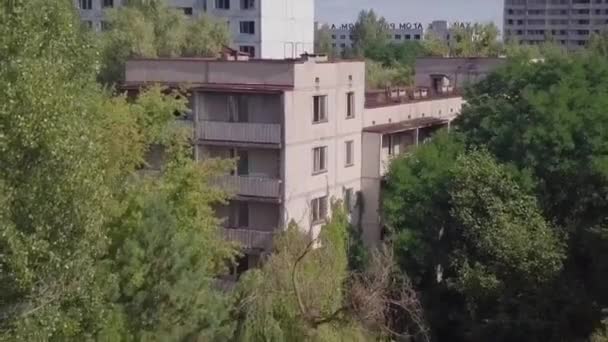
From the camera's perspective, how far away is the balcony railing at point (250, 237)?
29234 millimetres

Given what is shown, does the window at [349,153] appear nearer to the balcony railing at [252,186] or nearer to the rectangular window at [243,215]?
the balcony railing at [252,186]

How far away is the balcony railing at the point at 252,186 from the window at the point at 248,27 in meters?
38.0

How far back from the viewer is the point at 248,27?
66.4m

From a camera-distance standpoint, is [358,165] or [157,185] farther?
[358,165]

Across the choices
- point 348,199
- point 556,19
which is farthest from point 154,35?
point 556,19

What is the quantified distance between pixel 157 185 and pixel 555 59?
13443 millimetres

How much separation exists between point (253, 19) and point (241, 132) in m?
37.9

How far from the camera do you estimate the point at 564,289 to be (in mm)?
25922

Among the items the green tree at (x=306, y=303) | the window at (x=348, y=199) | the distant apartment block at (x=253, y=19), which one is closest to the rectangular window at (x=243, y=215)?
the window at (x=348, y=199)

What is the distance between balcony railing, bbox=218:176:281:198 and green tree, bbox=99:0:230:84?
1441 cm

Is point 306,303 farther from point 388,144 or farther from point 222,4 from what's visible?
point 222,4

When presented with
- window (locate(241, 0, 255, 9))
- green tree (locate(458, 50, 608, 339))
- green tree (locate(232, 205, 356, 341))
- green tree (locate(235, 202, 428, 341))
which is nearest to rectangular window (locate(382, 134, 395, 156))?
green tree (locate(458, 50, 608, 339))

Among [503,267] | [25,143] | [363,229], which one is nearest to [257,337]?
[25,143]

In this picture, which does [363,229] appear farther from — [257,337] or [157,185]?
[257,337]
